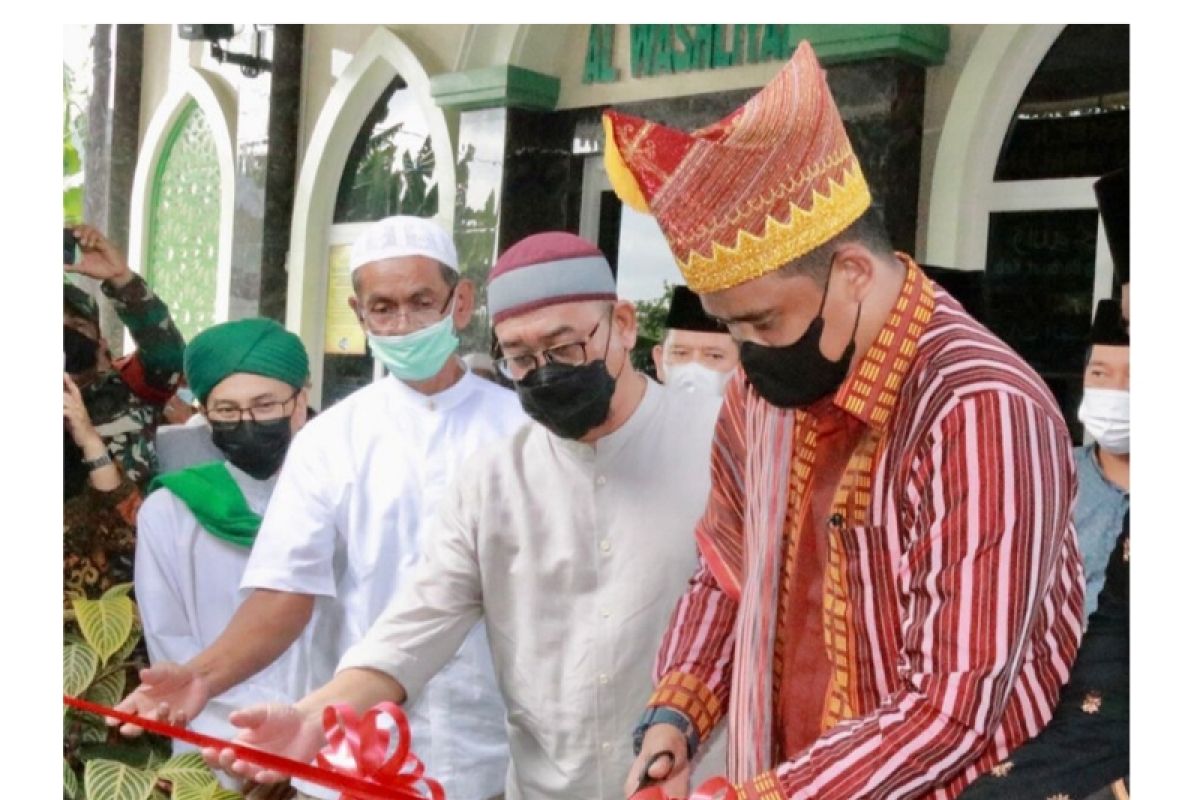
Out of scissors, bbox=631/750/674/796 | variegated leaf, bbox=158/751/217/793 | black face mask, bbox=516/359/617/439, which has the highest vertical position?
black face mask, bbox=516/359/617/439

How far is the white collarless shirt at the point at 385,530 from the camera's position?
213 centimetres

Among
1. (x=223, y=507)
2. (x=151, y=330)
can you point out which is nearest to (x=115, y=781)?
(x=223, y=507)

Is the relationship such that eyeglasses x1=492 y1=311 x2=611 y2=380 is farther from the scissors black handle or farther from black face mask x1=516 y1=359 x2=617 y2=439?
the scissors black handle

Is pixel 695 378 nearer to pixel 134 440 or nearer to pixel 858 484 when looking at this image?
pixel 858 484

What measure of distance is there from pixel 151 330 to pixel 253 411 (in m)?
0.27

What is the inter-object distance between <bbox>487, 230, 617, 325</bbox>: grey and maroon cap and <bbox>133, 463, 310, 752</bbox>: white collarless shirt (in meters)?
0.57

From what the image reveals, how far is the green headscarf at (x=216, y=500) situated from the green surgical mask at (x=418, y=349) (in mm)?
377

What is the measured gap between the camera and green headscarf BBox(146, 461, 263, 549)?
2334 millimetres

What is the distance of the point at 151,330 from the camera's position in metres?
2.42

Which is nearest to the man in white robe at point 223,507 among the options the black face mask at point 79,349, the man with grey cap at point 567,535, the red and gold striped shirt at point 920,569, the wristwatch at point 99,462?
the wristwatch at point 99,462

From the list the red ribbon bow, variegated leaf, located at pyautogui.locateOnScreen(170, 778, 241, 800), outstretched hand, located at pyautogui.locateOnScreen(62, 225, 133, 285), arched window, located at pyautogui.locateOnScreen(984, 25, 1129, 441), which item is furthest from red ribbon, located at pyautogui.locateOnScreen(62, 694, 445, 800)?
arched window, located at pyautogui.locateOnScreen(984, 25, 1129, 441)

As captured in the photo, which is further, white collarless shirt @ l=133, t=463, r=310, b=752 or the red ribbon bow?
white collarless shirt @ l=133, t=463, r=310, b=752

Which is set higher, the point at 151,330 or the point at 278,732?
the point at 151,330
